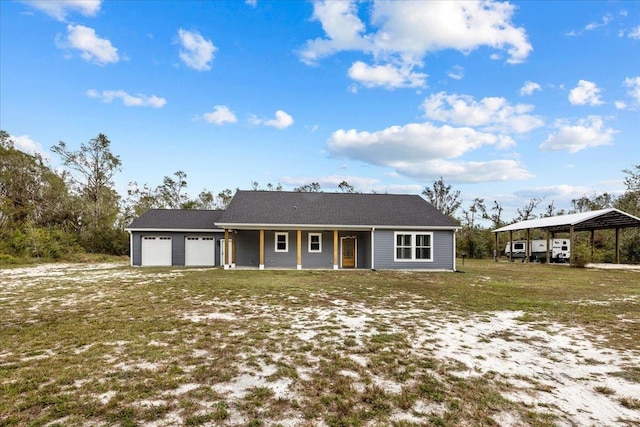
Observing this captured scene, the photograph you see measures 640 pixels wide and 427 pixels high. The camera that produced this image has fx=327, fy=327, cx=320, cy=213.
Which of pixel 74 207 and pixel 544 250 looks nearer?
pixel 544 250

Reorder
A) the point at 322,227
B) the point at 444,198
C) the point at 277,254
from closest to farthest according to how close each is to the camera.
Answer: the point at 322,227, the point at 277,254, the point at 444,198

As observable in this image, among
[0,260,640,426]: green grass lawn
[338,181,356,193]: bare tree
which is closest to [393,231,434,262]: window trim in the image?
[0,260,640,426]: green grass lawn

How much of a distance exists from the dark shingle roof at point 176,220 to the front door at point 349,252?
7.40 metres

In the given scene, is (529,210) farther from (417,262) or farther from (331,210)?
(331,210)

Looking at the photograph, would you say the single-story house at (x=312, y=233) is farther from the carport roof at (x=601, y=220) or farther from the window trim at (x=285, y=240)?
the carport roof at (x=601, y=220)

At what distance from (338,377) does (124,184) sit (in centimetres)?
3619

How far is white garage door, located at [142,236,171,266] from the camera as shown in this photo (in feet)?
60.2

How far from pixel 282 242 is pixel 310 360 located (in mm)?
13569

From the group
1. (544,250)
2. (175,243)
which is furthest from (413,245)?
(544,250)

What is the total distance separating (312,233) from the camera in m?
17.7

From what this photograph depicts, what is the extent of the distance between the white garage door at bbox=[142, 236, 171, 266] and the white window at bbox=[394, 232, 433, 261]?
41.5 feet

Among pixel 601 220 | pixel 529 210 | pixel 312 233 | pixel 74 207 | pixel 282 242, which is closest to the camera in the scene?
pixel 282 242

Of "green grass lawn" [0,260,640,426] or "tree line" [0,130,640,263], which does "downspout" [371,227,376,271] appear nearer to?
"green grass lawn" [0,260,640,426]

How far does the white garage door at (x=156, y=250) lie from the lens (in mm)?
18344
